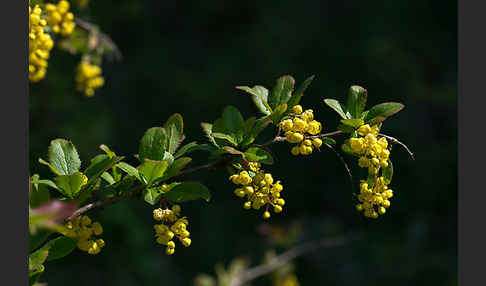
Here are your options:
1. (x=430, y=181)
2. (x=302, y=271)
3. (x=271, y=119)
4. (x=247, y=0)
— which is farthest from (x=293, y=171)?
(x=271, y=119)

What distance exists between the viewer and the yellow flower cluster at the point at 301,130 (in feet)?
2.45

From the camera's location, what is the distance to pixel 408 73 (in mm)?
2973

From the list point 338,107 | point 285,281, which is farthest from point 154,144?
point 285,281

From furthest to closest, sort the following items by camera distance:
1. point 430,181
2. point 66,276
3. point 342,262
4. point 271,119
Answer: point 430,181 → point 342,262 → point 66,276 → point 271,119

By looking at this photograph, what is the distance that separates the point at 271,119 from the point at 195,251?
2.26 meters

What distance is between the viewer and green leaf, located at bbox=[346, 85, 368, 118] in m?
0.80

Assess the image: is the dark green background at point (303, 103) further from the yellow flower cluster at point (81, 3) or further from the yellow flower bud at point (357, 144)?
the yellow flower bud at point (357, 144)

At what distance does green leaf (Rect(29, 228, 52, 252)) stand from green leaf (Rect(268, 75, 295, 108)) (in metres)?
→ 0.38

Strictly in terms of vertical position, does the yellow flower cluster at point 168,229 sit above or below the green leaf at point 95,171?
below

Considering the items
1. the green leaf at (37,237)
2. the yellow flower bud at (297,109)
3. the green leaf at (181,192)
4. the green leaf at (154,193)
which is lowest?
the green leaf at (37,237)

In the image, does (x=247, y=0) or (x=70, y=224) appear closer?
(x=70, y=224)

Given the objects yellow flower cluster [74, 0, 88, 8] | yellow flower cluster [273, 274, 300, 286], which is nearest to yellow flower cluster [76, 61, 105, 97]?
yellow flower cluster [74, 0, 88, 8]

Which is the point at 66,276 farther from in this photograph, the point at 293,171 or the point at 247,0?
the point at 247,0

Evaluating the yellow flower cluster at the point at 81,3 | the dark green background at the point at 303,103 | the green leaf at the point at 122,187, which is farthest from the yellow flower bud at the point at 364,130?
the dark green background at the point at 303,103
